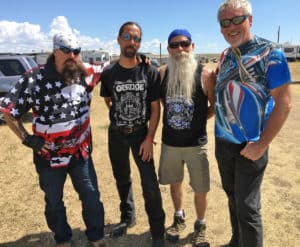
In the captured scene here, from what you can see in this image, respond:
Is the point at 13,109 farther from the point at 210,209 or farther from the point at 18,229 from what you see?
the point at 210,209

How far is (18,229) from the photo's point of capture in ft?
12.4

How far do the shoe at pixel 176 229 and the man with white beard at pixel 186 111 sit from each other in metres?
0.23

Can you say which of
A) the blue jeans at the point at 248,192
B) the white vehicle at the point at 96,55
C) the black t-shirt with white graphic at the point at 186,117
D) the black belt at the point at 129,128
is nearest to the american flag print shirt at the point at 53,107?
the black belt at the point at 129,128

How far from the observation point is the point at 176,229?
140 inches

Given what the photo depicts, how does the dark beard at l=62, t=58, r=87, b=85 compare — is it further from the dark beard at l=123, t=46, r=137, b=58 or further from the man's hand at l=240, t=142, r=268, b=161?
the man's hand at l=240, t=142, r=268, b=161

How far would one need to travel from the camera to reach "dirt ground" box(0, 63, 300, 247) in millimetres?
3532

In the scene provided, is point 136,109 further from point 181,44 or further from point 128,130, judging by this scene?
point 181,44

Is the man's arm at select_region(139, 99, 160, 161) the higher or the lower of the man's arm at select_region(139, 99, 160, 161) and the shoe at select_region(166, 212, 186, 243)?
the higher

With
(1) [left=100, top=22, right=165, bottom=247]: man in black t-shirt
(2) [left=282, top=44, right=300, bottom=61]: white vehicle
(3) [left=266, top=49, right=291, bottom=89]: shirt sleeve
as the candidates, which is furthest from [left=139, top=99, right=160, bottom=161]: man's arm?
(2) [left=282, top=44, right=300, bottom=61]: white vehicle

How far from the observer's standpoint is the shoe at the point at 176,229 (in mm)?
3461

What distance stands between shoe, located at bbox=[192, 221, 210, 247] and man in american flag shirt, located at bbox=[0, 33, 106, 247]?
109 cm

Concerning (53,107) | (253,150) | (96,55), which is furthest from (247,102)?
(96,55)

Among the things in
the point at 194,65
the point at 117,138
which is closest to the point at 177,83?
the point at 194,65

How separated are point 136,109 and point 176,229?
1425 millimetres
